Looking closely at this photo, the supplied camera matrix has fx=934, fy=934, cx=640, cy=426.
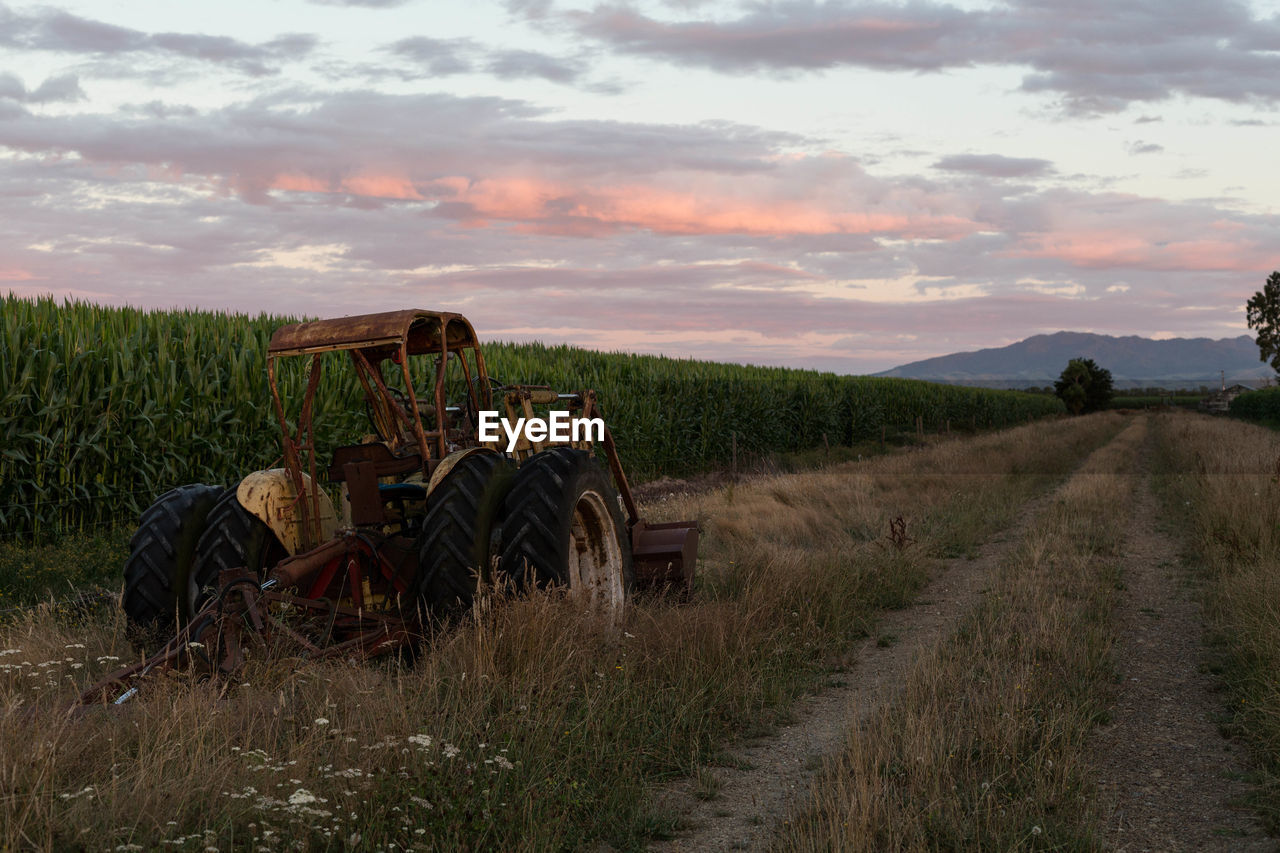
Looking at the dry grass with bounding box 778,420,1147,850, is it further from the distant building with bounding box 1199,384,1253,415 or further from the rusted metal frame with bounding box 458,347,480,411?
the distant building with bounding box 1199,384,1253,415

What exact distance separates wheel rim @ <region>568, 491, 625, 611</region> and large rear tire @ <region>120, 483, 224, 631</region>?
2668 millimetres

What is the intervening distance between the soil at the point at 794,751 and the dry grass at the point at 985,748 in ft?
0.61

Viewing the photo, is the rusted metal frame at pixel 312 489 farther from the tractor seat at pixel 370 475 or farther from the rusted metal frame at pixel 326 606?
the rusted metal frame at pixel 326 606

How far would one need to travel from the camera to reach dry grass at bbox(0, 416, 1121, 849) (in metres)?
3.55

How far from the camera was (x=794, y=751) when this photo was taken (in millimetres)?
5523

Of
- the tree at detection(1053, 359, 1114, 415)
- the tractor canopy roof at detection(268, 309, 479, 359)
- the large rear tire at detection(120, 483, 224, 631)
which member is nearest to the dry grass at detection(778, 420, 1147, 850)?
the tractor canopy roof at detection(268, 309, 479, 359)

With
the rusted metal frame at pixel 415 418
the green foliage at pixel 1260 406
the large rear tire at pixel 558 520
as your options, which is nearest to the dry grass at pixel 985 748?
the large rear tire at pixel 558 520

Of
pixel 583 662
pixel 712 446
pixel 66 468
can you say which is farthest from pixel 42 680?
pixel 712 446

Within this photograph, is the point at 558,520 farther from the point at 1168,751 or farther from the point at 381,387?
the point at 1168,751

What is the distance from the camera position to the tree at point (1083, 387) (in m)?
96.2

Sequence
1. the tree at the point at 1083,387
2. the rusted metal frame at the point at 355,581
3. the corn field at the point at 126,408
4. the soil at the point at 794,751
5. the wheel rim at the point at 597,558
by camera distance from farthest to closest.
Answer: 1. the tree at the point at 1083,387
2. the corn field at the point at 126,408
3. the wheel rim at the point at 597,558
4. the rusted metal frame at the point at 355,581
5. the soil at the point at 794,751

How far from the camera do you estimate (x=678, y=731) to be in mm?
5531

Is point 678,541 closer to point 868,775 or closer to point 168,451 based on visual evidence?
point 868,775

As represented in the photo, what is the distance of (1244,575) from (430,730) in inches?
331
